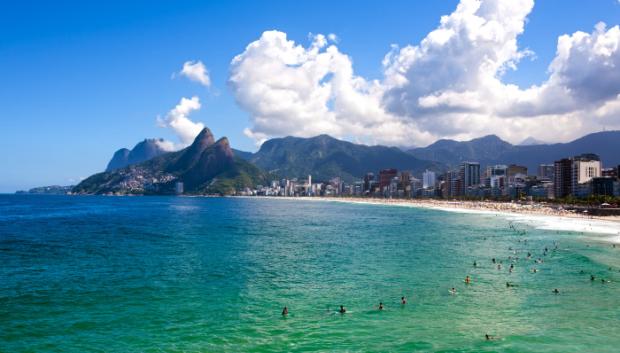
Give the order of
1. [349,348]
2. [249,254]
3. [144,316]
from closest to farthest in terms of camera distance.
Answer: [349,348], [144,316], [249,254]

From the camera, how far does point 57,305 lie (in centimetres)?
3294

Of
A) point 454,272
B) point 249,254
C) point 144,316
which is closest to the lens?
point 144,316

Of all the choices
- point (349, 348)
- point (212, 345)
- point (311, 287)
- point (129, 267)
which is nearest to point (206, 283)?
point (311, 287)

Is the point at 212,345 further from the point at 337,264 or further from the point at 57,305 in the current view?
the point at 337,264

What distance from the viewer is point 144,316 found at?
30.3 metres

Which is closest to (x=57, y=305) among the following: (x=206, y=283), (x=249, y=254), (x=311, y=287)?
(x=206, y=283)

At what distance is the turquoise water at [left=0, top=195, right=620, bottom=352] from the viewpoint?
1029 inches

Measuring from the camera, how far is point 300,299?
115 ft

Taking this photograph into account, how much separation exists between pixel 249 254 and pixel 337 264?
13.1 m

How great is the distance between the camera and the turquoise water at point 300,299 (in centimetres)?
2614

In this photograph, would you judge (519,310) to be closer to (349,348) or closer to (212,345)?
(349,348)

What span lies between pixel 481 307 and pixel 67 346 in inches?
1067

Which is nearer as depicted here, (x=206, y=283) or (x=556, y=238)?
(x=206, y=283)

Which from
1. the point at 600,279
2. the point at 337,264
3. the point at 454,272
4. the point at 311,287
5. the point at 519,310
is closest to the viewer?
the point at 519,310
